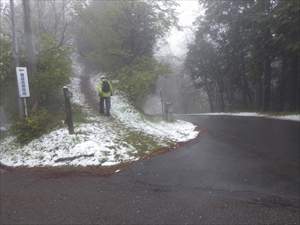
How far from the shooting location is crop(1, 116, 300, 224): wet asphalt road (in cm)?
365

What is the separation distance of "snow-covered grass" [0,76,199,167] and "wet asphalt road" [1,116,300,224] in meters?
0.70

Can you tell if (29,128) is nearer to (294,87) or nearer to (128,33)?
(128,33)

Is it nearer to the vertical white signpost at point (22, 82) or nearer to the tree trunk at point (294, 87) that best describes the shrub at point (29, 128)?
the vertical white signpost at point (22, 82)

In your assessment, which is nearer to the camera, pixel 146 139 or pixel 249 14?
pixel 146 139

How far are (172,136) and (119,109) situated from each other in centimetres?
465

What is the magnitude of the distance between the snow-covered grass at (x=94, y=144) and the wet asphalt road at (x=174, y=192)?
697mm

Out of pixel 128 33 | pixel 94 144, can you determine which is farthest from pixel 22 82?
pixel 128 33

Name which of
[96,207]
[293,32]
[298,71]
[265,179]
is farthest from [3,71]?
[298,71]

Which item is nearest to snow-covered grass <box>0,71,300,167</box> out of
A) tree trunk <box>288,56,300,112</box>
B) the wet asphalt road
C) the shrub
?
the shrub

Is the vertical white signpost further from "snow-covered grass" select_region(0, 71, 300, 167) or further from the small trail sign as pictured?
"snow-covered grass" select_region(0, 71, 300, 167)

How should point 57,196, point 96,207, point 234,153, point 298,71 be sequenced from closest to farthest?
point 96,207 < point 57,196 < point 234,153 < point 298,71

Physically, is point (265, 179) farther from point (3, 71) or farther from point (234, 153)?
point (3, 71)

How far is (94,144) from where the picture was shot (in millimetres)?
6988

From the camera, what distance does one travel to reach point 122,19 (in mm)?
16250
